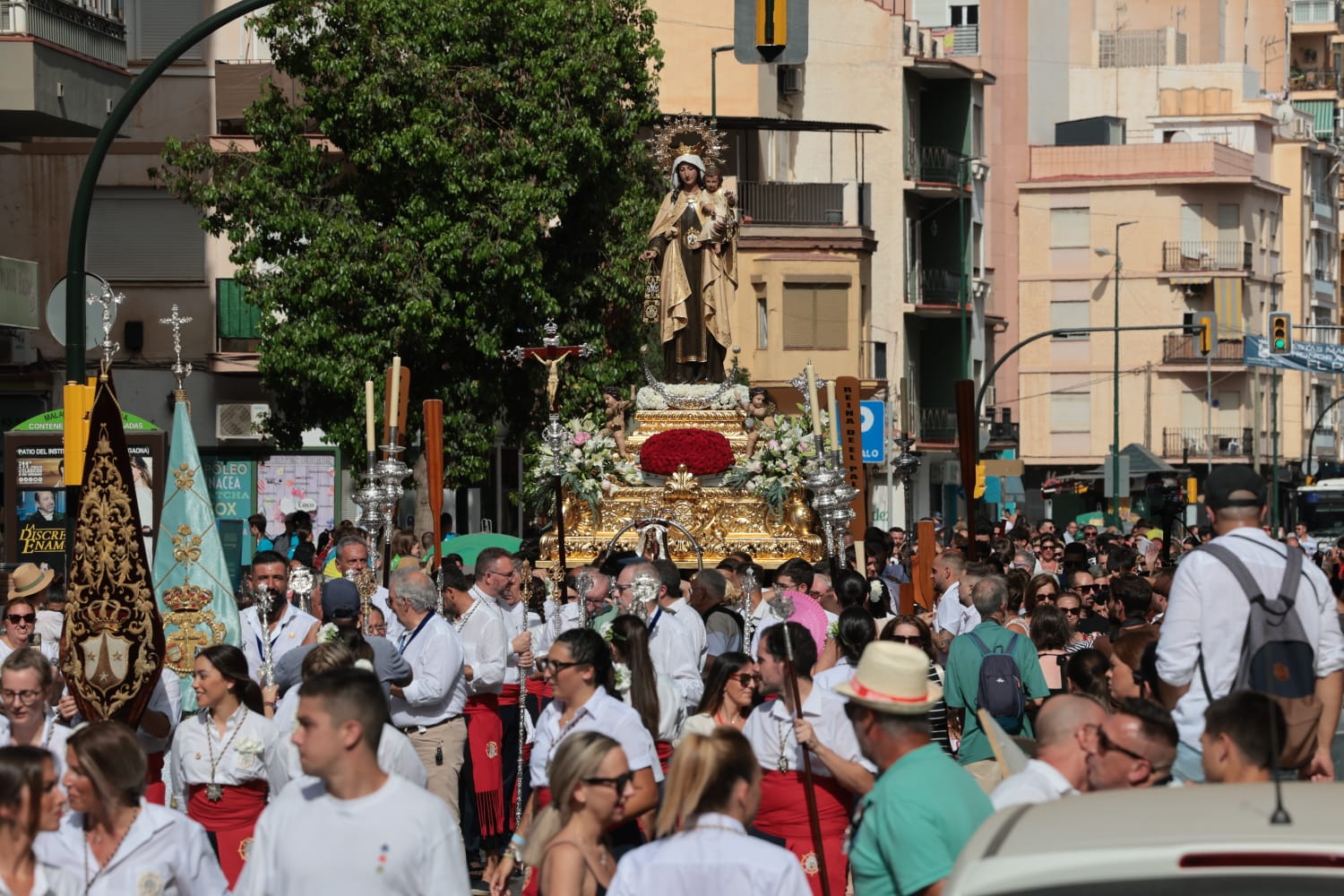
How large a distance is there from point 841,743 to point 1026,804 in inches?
163

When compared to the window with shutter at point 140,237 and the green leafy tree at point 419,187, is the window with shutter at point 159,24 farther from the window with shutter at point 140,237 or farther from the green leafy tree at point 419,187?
the green leafy tree at point 419,187

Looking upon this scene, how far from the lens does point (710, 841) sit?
6500mm

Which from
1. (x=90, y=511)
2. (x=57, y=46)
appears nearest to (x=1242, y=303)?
(x=57, y=46)

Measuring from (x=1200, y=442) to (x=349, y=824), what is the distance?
72.2 metres

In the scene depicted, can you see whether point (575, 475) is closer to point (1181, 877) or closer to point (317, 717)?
point (317, 717)

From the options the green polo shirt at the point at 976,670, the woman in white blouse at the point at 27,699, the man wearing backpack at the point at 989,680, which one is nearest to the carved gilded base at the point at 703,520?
the man wearing backpack at the point at 989,680

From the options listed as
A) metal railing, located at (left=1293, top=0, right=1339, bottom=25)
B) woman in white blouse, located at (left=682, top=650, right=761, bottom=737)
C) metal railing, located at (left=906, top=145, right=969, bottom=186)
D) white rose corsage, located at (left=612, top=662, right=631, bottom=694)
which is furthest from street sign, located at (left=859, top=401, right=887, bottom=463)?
metal railing, located at (left=1293, top=0, right=1339, bottom=25)

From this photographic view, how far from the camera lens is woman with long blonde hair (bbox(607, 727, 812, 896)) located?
641cm

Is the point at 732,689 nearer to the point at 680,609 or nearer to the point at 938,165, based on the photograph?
the point at 680,609

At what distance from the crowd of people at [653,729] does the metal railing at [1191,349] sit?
6229 centimetres

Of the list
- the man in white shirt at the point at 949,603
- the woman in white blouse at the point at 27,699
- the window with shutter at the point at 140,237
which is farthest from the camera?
the window with shutter at the point at 140,237

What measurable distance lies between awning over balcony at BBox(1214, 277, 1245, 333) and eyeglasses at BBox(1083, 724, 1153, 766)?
65.7m

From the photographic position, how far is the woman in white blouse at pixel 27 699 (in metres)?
8.95

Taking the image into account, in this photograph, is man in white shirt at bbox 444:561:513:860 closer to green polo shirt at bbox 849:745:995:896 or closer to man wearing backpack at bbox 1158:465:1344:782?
man wearing backpack at bbox 1158:465:1344:782
